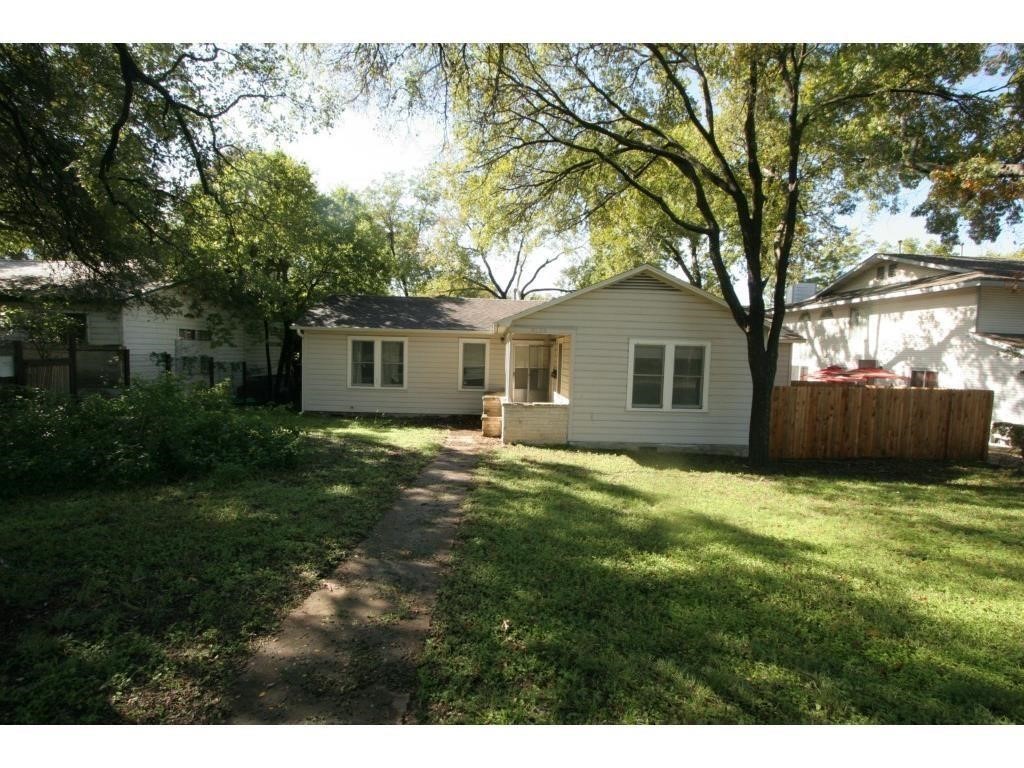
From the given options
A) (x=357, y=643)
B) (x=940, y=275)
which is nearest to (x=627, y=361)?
(x=357, y=643)

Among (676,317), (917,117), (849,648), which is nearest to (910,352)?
(917,117)

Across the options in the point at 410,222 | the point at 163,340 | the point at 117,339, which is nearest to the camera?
the point at 117,339

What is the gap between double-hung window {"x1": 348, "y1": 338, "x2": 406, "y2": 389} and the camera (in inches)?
561

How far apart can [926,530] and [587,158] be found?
8788 millimetres

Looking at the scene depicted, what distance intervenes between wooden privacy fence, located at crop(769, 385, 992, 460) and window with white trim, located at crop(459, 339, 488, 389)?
7.90 m

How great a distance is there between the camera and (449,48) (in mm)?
5414

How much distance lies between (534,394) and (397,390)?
159 inches

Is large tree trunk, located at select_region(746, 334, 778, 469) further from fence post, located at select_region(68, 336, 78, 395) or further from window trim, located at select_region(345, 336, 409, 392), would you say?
fence post, located at select_region(68, 336, 78, 395)

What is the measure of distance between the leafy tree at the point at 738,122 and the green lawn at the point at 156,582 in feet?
18.8

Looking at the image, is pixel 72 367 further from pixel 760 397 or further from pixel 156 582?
pixel 760 397

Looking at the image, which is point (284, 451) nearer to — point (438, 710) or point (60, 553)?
point (60, 553)

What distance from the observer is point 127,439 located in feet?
22.5

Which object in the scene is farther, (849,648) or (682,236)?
(682,236)

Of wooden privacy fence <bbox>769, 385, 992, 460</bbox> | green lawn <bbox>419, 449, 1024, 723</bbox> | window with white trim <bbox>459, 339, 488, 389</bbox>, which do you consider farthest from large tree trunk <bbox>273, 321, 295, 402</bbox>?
wooden privacy fence <bbox>769, 385, 992, 460</bbox>
